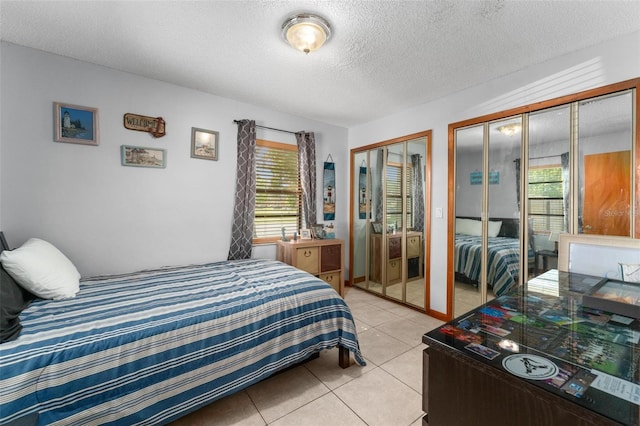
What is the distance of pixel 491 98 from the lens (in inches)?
110

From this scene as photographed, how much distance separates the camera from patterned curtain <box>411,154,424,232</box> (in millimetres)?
3512

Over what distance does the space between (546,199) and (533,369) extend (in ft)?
7.74

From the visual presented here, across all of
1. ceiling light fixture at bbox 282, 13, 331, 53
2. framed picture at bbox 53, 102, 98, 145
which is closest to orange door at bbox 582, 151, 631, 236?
ceiling light fixture at bbox 282, 13, 331, 53

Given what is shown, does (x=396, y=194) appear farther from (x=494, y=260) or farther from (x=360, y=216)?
(x=494, y=260)

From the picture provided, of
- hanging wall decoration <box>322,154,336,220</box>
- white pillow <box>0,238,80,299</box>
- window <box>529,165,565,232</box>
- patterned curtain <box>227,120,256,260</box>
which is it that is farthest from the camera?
hanging wall decoration <box>322,154,336,220</box>

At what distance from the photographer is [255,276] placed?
7.98 feet

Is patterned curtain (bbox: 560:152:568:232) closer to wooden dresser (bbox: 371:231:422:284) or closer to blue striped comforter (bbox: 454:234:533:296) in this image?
blue striped comforter (bbox: 454:234:533:296)

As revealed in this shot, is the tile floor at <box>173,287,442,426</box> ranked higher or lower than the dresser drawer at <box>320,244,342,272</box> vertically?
lower

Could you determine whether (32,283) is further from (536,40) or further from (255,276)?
(536,40)

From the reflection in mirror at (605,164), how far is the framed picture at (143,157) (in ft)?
12.9

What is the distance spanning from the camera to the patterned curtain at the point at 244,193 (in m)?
3.36

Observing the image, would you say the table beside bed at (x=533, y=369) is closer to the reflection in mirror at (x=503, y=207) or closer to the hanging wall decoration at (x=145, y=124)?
the reflection in mirror at (x=503, y=207)

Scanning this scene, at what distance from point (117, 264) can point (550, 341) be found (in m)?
3.30

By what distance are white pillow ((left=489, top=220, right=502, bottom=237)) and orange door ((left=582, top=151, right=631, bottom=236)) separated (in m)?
0.65
